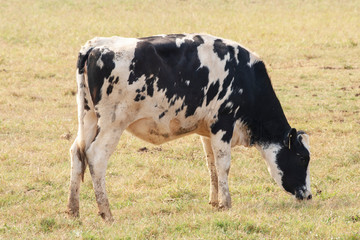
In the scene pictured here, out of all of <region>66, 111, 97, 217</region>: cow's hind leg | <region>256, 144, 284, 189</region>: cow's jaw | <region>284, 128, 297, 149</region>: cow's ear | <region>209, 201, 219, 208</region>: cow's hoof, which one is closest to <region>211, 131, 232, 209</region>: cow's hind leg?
<region>209, 201, 219, 208</region>: cow's hoof

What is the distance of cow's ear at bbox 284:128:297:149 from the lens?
7867 millimetres

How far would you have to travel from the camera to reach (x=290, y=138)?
793 cm

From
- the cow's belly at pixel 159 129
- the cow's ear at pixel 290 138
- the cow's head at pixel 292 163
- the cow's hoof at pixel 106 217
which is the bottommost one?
the cow's hoof at pixel 106 217

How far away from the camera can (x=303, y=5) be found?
33.6 m

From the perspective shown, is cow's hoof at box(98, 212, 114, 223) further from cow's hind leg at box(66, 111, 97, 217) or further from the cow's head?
the cow's head

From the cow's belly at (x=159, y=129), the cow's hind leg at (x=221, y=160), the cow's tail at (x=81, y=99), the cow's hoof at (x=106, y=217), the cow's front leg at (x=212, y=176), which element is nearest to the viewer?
the cow's hoof at (x=106, y=217)

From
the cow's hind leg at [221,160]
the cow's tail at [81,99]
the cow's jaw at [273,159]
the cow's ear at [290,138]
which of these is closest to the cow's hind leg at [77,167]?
the cow's tail at [81,99]

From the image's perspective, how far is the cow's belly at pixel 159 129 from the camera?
7254 millimetres

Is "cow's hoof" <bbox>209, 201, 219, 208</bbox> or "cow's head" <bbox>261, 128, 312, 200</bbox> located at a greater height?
"cow's head" <bbox>261, 128, 312, 200</bbox>

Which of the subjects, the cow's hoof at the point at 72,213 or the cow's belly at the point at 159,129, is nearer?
the cow's hoof at the point at 72,213

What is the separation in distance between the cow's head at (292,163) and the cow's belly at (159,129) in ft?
3.43

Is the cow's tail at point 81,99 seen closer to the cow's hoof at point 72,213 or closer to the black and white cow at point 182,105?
the black and white cow at point 182,105

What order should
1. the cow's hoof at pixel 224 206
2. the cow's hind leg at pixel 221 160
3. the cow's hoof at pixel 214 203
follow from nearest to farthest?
the cow's hoof at pixel 224 206
the cow's hind leg at pixel 221 160
the cow's hoof at pixel 214 203

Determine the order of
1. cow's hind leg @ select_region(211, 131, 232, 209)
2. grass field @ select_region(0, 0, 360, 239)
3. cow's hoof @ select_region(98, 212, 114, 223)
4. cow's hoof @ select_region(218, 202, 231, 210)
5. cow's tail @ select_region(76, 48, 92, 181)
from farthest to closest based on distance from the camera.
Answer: cow's hind leg @ select_region(211, 131, 232, 209), cow's hoof @ select_region(218, 202, 231, 210), cow's tail @ select_region(76, 48, 92, 181), cow's hoof @ select_region(98, 212, 114, 223), grass field @ select_region(0, 0, 360, 239)
